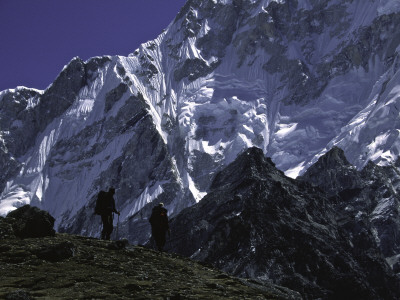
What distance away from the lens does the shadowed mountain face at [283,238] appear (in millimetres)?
142450

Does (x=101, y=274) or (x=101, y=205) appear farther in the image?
(x=101, y=205)

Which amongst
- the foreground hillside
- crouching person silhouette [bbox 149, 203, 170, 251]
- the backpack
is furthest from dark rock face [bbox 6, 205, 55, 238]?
crouching person silhouette [bbox 149, 203, 170, 251]

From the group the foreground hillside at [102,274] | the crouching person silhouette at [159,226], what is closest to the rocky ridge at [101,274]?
the foreground hillside at [102,274]

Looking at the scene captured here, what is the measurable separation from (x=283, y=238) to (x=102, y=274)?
123m

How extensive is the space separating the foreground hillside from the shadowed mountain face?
103m

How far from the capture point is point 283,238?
151625 millimetres

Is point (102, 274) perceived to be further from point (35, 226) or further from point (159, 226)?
point (159, 226)

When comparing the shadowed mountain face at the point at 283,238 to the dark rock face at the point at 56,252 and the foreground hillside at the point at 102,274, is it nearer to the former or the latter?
the foreground hillside at the point at 102,274

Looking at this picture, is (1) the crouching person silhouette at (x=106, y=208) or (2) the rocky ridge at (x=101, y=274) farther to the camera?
(1) the crouching person silhouette at (x=106, y=208)

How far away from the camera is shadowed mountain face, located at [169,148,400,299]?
467 feet

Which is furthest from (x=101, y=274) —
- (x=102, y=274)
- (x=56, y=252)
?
(x=56, y=252)

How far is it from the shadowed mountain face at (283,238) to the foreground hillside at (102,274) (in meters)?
103

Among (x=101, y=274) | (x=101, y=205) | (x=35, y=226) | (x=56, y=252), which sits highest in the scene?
(x=101, y=205)

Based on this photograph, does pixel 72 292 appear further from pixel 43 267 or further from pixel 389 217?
pixel 389 217
